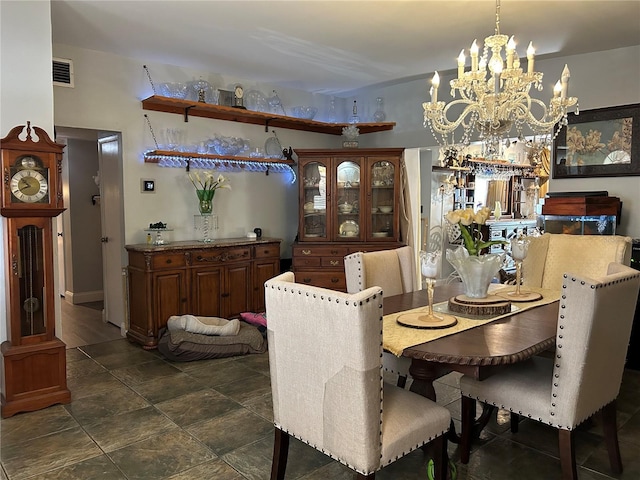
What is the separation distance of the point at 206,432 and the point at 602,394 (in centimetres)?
199

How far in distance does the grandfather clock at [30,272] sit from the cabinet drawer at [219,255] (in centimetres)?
146

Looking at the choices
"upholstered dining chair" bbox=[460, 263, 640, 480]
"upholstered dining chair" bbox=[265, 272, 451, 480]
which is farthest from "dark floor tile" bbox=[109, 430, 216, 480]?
"upholstered dining chair" bbox=[460, 263, 640, 480]

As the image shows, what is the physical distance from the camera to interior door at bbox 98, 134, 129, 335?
14.9 feet

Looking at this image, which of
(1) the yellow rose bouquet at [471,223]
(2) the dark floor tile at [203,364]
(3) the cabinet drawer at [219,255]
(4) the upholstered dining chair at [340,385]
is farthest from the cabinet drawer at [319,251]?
(4) the upholstered dining chair at [340,385]

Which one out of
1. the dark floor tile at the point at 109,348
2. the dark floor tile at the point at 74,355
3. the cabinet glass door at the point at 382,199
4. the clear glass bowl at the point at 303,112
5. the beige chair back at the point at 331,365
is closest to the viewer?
the beige chair back at the point at 331,365

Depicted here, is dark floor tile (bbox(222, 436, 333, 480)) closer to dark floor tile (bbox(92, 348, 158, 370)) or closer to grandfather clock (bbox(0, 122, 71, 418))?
grandfather clock (bbox(0, 122, 71, 418))

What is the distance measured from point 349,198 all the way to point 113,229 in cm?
240

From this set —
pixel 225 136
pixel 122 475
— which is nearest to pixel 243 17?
pixel 225 136

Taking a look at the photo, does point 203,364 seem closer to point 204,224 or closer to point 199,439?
point 199,439

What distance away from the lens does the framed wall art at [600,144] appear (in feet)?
13.2

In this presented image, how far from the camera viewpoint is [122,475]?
7.51ft

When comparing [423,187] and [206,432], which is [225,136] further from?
[423,187]

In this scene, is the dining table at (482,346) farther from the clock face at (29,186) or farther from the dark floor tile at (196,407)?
the clock face at (29,186)

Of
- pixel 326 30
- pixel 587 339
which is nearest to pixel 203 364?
pixel 326 30
